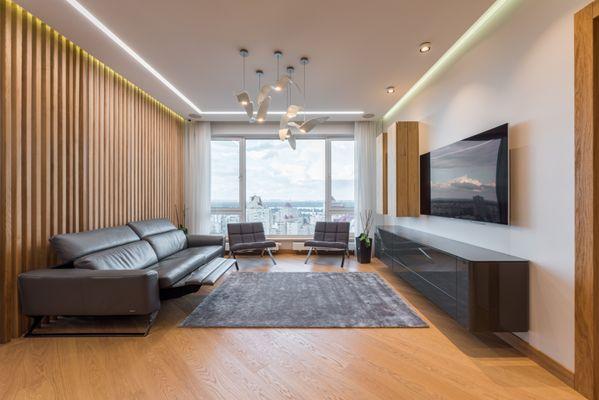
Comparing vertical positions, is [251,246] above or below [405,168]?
below

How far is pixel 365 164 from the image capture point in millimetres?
Result: 5219

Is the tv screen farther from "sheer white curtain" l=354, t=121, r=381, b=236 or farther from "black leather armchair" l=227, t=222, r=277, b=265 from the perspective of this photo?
"black leather armchair" l=227, t=222, r=277, b=265

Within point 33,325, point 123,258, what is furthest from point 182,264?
point 33,325

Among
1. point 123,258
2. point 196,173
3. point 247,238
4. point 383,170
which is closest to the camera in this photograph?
point 123,258

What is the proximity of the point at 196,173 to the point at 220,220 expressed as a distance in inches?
43.9

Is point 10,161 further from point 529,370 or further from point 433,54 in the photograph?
point 529,370

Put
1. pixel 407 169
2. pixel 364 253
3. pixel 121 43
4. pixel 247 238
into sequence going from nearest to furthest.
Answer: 1. pixel 121 43
2. pixel 407 169
3. pixel 364 253
4. pixel 247 238

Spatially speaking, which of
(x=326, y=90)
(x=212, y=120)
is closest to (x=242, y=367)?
(x=326, y=90)

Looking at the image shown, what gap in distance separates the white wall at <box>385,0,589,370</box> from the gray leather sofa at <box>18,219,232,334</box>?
2813 mm

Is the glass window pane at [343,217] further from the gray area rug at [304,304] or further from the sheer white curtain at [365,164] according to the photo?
the gray area rug at [304,304]

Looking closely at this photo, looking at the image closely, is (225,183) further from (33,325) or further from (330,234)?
(33,325)

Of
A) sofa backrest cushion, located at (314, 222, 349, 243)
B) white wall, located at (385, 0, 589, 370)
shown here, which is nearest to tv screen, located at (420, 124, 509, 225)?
white wall, located at (385, 0, 589, 370)

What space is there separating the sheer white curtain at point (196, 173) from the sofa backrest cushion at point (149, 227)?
111 centimetres

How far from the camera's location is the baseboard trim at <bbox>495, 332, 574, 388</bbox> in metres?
1.63
